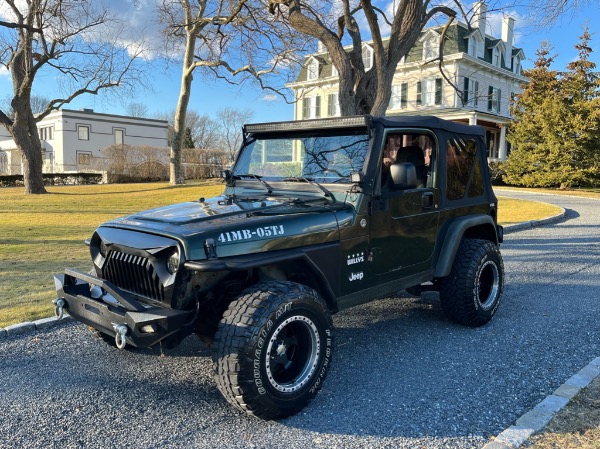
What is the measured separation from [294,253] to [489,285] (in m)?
2.70

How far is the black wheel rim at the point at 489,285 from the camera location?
4918mm

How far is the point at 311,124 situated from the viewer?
4.12 m

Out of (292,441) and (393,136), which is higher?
(393,136)

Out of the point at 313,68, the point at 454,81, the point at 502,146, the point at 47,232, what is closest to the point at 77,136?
the point at 313,68

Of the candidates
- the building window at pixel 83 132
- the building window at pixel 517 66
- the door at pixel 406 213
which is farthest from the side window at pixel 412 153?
the building window at pixel 83 132

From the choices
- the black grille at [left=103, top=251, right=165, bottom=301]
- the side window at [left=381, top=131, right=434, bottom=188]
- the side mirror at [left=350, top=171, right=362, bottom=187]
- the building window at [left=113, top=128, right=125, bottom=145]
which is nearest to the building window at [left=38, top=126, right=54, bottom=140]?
the building window at [left=113, top=128, right=125, bottom=145]

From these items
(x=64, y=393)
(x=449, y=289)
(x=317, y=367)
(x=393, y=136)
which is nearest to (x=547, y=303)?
(x=449, y=289)

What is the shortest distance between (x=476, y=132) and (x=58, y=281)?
4.15 meters

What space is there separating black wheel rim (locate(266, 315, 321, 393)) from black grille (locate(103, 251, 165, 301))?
83 centimetres

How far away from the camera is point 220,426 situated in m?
2.98

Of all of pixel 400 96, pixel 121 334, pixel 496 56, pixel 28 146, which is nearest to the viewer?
pixel 121 334

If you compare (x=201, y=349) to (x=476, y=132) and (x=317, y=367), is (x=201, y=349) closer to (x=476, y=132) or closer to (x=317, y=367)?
(x=317, y=367)

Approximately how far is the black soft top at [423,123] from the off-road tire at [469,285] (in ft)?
3.63

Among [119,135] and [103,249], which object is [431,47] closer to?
[103,249]
